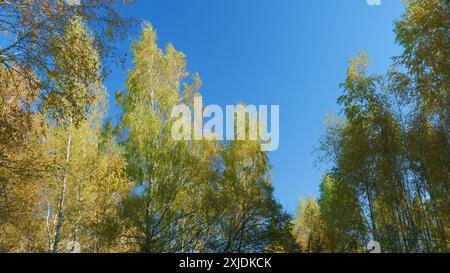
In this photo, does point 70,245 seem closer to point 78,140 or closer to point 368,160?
point 78,140

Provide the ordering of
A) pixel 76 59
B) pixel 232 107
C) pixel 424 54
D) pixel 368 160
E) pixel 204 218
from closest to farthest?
pixel 76 59 < pixel 424 54 < pixel 368 160 < pixel 204 218 < pixel 232 107

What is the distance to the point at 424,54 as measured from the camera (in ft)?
25.1

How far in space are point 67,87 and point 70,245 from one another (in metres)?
8.85

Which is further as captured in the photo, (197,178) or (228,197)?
(228,197)

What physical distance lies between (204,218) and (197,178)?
1.73 metres

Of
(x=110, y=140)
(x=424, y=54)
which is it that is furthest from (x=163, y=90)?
(x=424, y=54)

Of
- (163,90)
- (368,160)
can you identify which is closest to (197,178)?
(163,90)

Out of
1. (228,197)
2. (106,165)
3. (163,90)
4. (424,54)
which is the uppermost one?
(163,90)

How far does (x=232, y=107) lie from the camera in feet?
51.2
